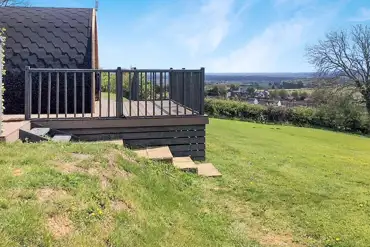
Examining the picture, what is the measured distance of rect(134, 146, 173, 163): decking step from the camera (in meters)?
5.78

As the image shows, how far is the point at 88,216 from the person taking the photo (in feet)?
9.71

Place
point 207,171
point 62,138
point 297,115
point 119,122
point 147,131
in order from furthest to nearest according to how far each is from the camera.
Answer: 1. point 297,115
2. point 147,131
3. point 119,122
4. point 207,171
5. point 62,138

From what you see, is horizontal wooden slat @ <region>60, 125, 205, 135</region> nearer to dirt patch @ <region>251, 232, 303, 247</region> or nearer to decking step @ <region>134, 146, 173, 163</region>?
decking step @ <region>134, 146, 173, 163</region>

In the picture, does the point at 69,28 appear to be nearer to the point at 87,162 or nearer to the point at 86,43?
the point at 86,43

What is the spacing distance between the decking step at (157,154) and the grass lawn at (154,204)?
0.65ft

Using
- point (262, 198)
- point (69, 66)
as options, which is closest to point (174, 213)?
point (262, 198)

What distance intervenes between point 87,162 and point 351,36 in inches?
1361

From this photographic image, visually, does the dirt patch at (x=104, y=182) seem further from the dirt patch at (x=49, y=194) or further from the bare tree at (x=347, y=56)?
the bare tree at (x=347, y=56)

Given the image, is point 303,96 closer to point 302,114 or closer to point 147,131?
point 302,114

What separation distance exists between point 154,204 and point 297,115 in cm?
2729

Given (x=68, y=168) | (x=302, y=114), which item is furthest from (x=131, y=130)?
(x=302, y=114)

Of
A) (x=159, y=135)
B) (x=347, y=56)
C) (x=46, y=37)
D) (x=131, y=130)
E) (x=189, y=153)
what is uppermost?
A: (x=347, y=56)

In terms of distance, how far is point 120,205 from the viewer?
352 cm

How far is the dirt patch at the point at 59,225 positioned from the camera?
8.48 feet
